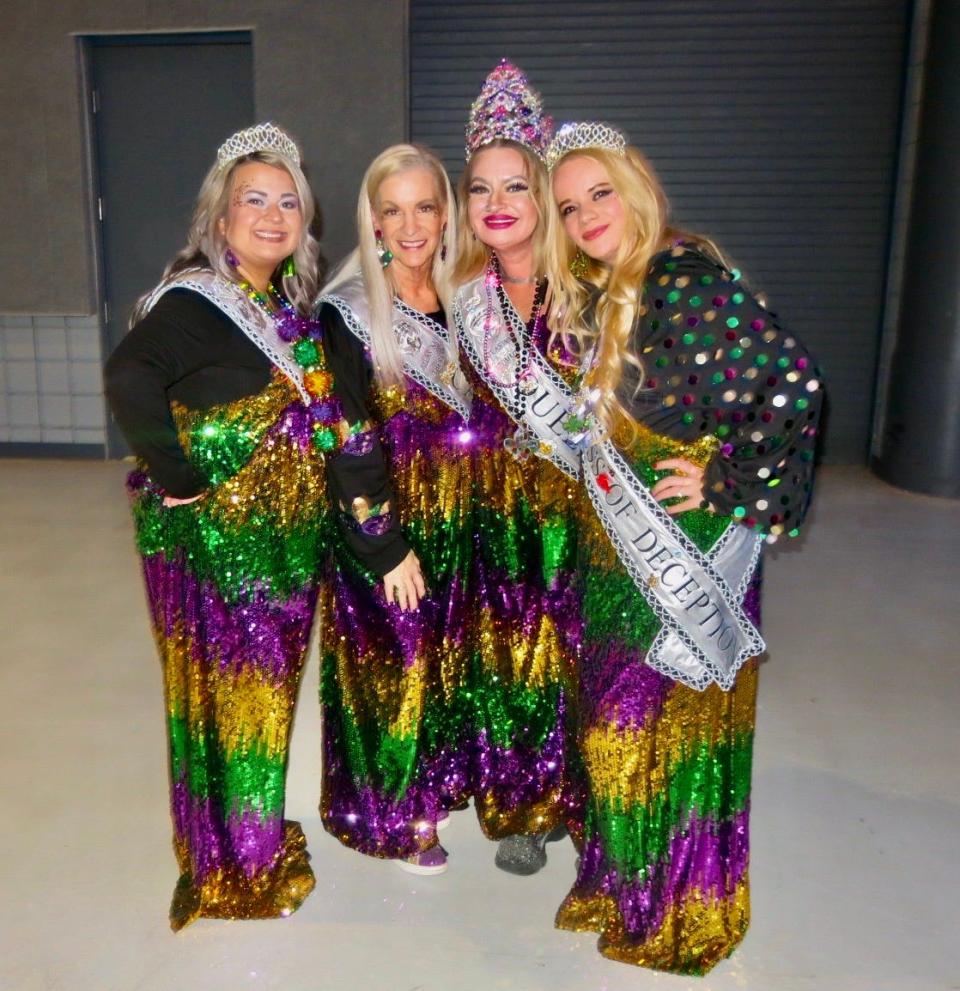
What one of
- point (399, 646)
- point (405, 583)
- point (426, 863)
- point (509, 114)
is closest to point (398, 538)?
point (405, 583)

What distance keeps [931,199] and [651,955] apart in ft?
15.0

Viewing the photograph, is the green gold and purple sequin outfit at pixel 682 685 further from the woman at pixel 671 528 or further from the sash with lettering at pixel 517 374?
the sash with lettering at pixel 517 374

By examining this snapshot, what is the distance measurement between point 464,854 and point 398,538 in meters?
0.75

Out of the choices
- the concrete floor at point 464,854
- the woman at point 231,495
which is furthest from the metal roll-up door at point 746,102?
the woman at point 231,495

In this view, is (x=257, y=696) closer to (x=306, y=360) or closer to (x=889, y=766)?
(x=306, y=360)

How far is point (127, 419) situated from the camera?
1.52 m

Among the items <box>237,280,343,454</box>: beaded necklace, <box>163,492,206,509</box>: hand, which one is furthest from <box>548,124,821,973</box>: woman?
<box>163,492,206,509</box>: hand

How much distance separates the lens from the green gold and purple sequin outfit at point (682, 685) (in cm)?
140

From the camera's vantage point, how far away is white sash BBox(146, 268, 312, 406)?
1623 mm

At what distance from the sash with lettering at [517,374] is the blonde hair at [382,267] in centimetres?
9

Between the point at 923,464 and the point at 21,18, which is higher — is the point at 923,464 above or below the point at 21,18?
below

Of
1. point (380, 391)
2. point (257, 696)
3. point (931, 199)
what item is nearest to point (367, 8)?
point (931, 199)

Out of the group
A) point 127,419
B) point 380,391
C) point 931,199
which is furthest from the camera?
point 931,199

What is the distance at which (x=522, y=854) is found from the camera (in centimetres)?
196
